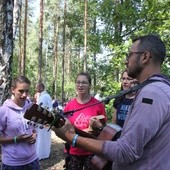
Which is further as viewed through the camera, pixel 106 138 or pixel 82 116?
pixel 82 116

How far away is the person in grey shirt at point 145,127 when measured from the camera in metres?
2.12

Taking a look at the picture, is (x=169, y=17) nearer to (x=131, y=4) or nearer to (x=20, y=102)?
(x=131, y=4)

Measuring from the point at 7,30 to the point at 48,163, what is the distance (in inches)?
183

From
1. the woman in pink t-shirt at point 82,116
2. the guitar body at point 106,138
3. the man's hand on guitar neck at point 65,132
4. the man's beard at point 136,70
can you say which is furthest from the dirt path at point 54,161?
the man's beard at point 136,70

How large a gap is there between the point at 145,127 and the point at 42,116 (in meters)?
0.68

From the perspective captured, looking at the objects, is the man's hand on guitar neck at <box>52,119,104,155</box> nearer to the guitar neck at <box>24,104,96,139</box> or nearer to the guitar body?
the guitar neck at <box>24,104,96,139</box>

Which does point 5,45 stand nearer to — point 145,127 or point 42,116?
point 42,116

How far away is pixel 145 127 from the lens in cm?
211

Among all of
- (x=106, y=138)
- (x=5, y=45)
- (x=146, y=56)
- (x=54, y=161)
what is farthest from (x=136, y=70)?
Answer: (x=54, y=161)

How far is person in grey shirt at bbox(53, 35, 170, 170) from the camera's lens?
6.97 ft

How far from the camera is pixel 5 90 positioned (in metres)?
5.58

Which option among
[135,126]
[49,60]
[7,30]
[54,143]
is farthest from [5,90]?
[49,60]

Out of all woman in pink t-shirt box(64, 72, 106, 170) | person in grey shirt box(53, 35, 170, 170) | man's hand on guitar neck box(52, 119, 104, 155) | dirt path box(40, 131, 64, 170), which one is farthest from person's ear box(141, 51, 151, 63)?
dirt path box(40, 131, 64, 170)

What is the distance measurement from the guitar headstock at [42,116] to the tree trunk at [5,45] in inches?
128
